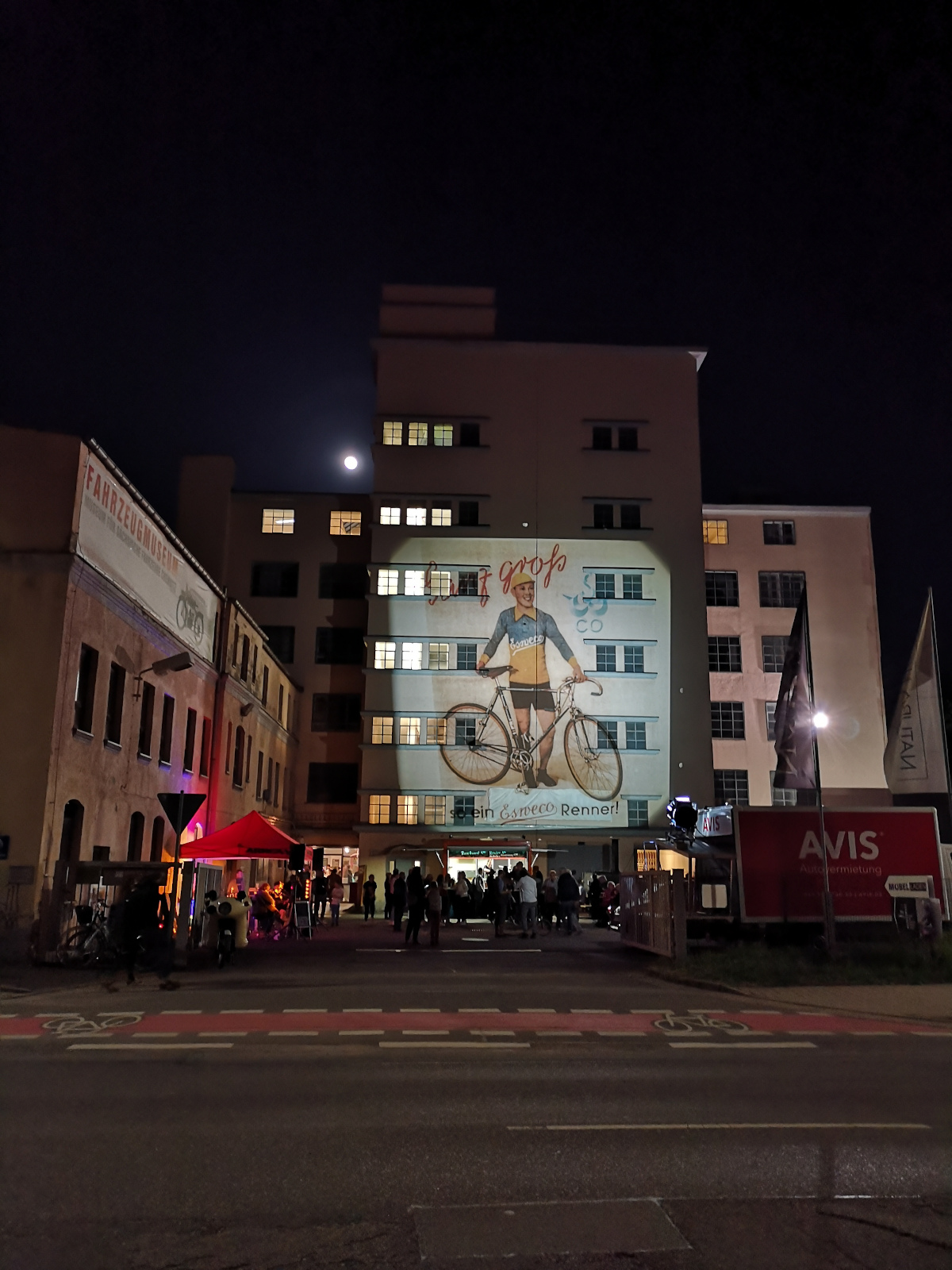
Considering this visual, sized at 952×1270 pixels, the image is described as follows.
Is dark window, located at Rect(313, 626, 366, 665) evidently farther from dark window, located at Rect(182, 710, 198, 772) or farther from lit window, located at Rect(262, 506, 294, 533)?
dark window, located at Rect(182, 710, 198, 772)

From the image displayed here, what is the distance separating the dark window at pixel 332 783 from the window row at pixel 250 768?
Result: 10.1ft

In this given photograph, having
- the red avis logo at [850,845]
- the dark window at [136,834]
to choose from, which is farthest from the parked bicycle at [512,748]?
the red avis logo at [850,845]

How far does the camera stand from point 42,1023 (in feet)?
40.9

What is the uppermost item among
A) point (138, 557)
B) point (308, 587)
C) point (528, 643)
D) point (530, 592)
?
point (308, 587)

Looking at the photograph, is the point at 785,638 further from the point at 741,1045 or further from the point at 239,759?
the point at 741,1045

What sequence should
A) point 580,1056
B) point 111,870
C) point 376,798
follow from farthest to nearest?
point 376,798, point 111,870, point 580,1056

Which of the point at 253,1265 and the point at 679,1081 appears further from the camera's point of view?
the point at 679,1081

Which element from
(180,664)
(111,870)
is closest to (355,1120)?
(111,870)

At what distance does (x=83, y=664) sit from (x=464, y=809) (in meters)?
27.8

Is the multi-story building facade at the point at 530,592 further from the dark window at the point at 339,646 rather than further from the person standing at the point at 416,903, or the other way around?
the person standing at the point at 416,903

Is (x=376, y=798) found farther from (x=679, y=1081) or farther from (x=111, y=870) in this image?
(x=679, y=1081)

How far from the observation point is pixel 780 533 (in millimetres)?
55531

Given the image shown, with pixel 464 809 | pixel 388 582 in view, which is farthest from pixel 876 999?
pixel 388 582

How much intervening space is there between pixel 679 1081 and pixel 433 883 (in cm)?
1685
